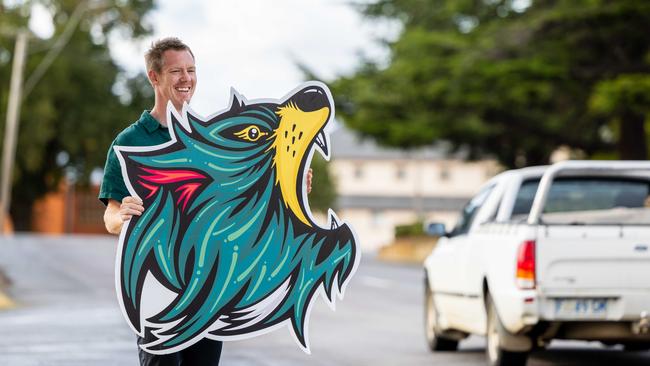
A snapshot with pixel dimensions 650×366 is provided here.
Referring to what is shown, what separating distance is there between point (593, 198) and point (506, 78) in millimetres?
23192

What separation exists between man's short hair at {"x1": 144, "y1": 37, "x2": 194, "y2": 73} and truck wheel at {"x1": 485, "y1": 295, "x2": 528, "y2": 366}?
5.77 meters

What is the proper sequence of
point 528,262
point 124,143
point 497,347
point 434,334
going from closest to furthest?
point 124,143, point 528,262, point 497,347, point 434,334

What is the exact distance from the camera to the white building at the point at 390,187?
110 m

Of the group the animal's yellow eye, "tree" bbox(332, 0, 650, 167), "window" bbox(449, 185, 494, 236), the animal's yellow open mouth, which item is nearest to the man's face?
the animal's yellow eye

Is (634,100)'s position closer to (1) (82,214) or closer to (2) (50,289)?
(2) (50,289)

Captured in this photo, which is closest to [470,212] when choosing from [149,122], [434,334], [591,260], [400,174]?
[434,334]

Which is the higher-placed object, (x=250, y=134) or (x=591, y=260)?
(x=250, y=134)

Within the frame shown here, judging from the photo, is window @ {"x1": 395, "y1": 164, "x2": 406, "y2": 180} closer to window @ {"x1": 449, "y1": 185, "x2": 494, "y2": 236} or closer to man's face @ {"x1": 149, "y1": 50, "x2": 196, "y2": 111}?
window @ {"x1": 449, "y1": 185, "x2": 494, "y2": 236}

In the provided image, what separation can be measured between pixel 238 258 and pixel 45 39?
51.9 m

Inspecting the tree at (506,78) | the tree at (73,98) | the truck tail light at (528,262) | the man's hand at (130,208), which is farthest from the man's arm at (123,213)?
the tree at (73,98)

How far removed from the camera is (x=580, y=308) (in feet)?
33.5

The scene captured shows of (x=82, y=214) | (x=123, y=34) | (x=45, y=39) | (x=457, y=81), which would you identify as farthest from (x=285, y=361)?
(x=82, y=214)

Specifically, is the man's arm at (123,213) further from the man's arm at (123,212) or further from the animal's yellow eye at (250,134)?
the animal's yellow eye at (250,134)

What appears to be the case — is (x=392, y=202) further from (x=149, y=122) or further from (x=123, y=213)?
(x=123, y=213)
